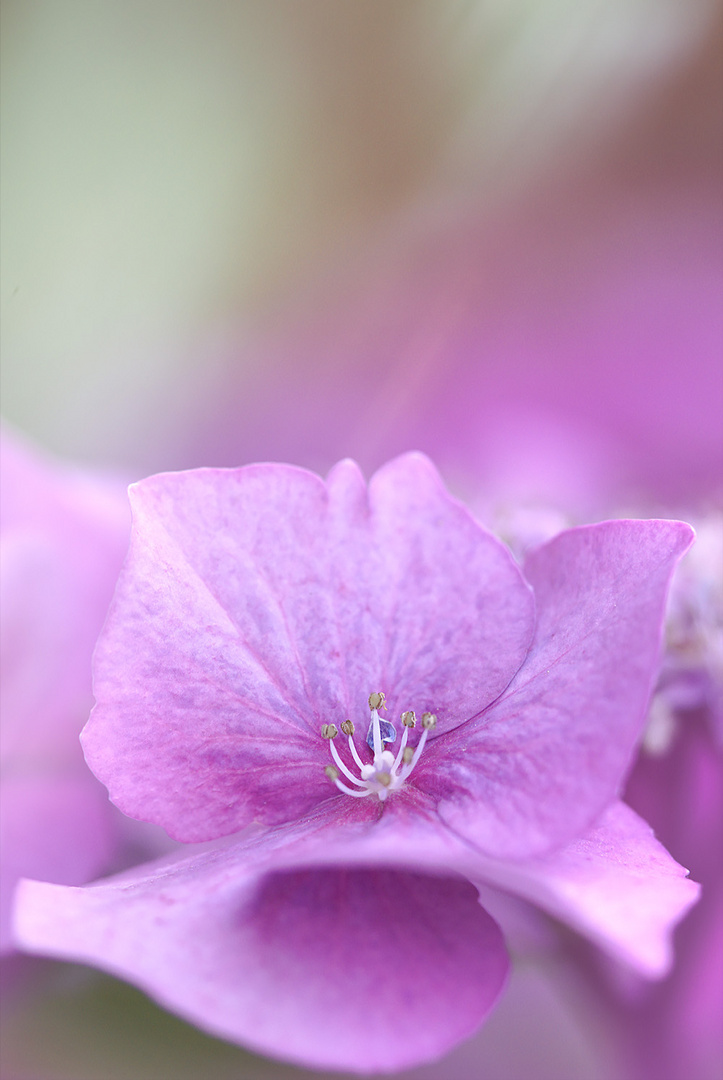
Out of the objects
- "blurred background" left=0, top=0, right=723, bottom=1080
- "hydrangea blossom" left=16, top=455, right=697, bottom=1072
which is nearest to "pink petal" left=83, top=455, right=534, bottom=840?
"hydrangea blossom" left=16, top=455, right=697, bottom=1072

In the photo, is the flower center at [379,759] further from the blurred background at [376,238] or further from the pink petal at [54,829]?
the blurred background at [376,238]

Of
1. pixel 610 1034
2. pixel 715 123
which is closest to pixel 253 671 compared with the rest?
pixel 610 1034

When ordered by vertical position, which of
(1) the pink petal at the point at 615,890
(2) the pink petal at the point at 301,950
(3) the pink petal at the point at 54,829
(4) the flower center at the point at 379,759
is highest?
(1) the pink petal at the point at 615,890

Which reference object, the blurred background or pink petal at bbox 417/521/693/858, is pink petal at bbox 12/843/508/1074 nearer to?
pink petal at bbox 417/521/693/858

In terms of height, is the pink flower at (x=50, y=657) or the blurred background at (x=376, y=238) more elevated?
the blurred background at (x=376, y=238)

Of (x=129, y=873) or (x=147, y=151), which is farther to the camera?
(x=147, y=151)

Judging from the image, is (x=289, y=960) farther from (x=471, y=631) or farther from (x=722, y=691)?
(x=722, y=691)

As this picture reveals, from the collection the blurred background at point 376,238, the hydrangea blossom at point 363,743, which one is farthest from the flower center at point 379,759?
the blurred background at point 376,238
